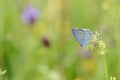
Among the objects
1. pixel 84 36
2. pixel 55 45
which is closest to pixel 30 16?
pixel 55 45

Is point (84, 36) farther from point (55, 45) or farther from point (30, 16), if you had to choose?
point (30, 16)

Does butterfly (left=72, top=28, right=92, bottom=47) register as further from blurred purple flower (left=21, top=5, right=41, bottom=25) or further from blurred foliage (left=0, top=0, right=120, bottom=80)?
blurred purple flower (left=21, top=5, right=41, bottom=25)

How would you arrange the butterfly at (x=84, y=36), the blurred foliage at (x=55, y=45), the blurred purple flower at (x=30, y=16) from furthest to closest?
the blurred purple flower at (x=30, y=16)
the blurred foliage at (x=55, y=45)
the butterfly at (x=84, y=36)

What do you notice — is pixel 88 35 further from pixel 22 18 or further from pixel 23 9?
pixel 23 9

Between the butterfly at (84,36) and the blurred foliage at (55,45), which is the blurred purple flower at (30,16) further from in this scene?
the butterfly at (84,36)

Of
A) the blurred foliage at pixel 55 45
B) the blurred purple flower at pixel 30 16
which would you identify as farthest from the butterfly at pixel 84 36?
the blurred purple flower at pixel 30 16

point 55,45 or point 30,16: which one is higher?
point 30,16

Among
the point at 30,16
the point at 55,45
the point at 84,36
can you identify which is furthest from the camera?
the point at 30,16

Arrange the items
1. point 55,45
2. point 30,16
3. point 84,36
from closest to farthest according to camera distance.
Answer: point 84,36
point 55,45
point 30,16

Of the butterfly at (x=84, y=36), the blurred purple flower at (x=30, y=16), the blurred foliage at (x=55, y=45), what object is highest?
the butterfly at (x=84, y=36)
